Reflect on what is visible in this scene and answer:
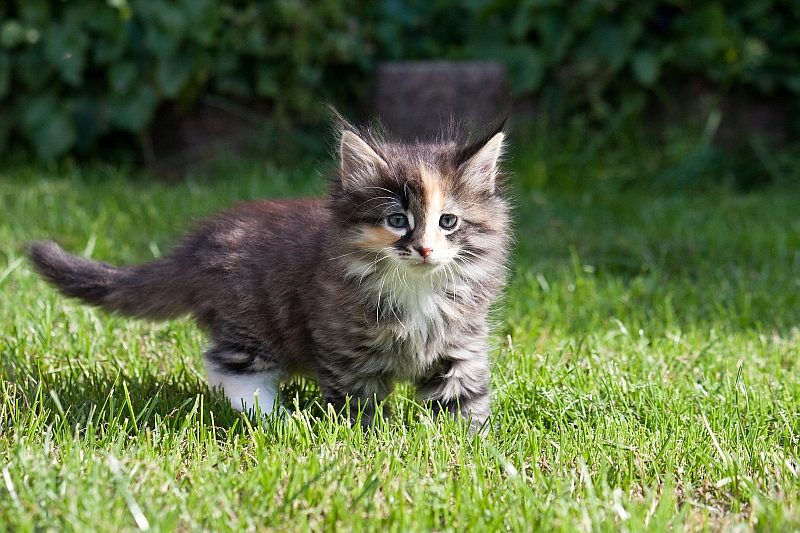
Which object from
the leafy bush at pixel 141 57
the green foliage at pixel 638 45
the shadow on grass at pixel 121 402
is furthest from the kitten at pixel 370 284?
the green foliage at pixel 638 45

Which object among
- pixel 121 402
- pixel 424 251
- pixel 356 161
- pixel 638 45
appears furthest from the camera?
pixel 638 45

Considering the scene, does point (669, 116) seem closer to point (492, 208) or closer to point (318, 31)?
point (318, 31)

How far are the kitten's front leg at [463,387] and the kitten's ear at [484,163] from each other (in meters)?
0.59

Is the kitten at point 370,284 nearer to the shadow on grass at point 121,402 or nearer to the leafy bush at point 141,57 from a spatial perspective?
the shadow on grass at point 121,402

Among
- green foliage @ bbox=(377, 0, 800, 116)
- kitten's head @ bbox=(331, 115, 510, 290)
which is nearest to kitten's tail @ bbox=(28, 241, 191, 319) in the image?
kitten's head @ bbox=(331, 115, 510, 290)

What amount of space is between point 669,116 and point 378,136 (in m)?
4.92

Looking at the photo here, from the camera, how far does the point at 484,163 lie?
9.25ft

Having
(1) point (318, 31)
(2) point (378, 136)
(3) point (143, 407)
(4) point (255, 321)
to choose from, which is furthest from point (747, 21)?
(3) point (143, 407)

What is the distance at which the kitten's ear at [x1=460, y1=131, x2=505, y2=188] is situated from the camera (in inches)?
107

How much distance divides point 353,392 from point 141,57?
16.0 feet

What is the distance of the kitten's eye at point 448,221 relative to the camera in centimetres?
267

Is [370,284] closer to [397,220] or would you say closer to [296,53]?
[397,220]

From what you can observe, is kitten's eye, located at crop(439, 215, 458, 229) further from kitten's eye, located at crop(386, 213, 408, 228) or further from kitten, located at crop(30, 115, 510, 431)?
kitten's eye, located at crop(386, 213, 408, 228)

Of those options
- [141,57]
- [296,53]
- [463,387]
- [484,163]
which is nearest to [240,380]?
[463,387]
